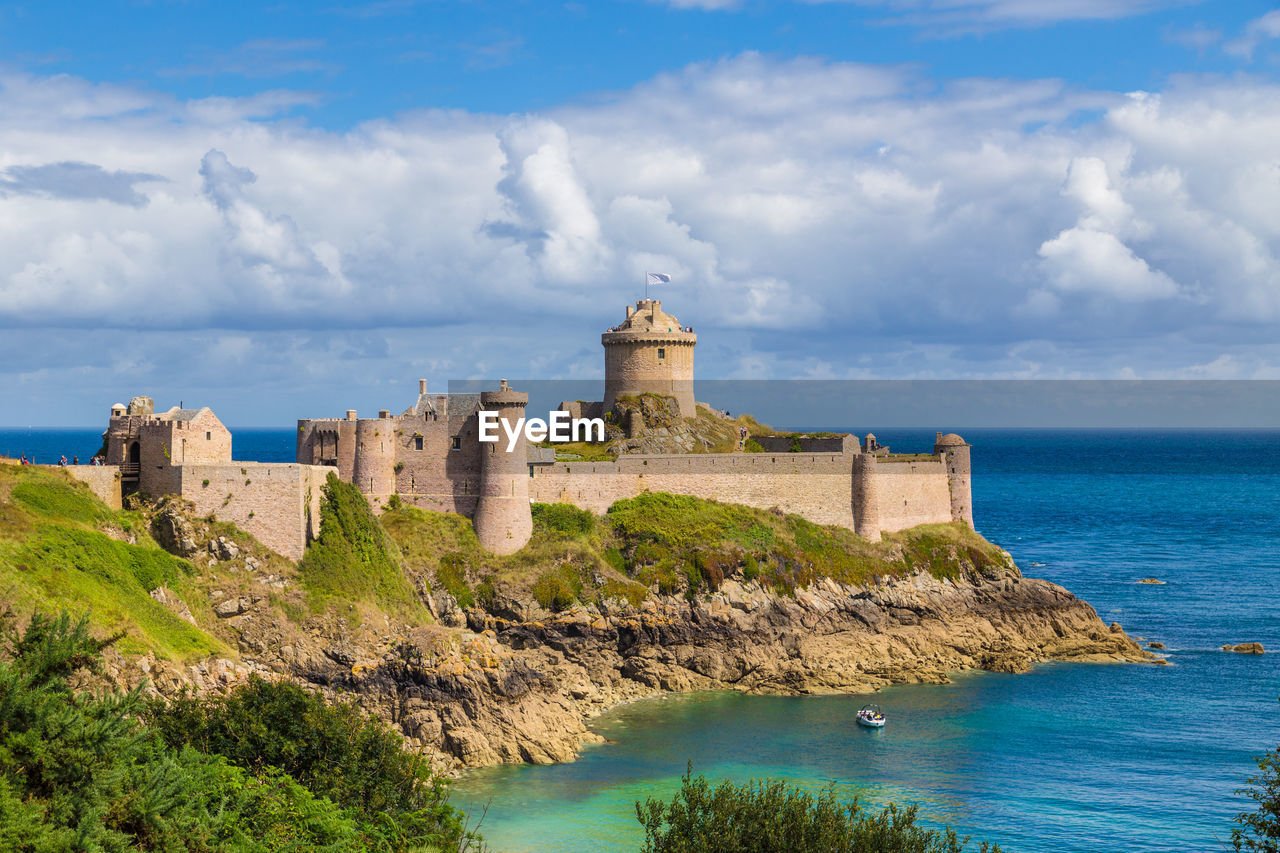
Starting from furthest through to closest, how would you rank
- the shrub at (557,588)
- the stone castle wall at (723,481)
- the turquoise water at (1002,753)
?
1. the stone castle wall at (723,481)
2. the shrub at (557,588)
3. the turquoise water at (1002,753)

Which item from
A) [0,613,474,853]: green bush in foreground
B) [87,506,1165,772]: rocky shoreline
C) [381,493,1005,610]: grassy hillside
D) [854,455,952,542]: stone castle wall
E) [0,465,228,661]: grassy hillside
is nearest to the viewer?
[0,613,474,853]: green bush in foreground

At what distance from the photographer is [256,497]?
5284cm

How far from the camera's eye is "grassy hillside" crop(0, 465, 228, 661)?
41.7 metres

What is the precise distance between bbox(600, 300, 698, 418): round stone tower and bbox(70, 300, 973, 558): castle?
93 mm

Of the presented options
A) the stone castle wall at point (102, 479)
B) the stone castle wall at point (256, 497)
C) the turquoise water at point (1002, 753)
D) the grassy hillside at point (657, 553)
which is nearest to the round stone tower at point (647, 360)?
the grassy hillside at point (657, 553)

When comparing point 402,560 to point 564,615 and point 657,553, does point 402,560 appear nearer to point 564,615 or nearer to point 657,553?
point 564,615

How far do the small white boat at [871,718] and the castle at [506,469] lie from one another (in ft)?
65.4

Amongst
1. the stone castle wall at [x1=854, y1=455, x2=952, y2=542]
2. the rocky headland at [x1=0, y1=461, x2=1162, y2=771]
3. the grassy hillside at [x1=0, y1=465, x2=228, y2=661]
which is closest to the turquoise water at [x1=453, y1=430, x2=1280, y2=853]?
the rocky headland at [x1=0, y1=461, x2=1162, y2=771]

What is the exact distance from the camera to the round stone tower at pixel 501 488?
63.9 meters

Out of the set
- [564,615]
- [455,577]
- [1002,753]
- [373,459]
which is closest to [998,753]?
[1002,753]

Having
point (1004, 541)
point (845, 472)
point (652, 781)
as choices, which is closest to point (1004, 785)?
point (652, 781)

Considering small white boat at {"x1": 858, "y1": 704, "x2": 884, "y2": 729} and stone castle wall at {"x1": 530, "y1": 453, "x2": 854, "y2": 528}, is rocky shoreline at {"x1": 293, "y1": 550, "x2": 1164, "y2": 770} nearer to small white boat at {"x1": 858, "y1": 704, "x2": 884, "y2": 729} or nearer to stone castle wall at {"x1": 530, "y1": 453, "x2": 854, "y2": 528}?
small white boat at {"x1": 858, "y1": 704, "x2": 884, "y2": 729}

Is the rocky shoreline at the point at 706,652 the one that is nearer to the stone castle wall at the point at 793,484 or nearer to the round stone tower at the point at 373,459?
the stone castle wall at the point at 793,484

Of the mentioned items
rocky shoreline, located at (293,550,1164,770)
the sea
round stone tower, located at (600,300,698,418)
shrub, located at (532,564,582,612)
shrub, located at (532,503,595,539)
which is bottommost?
the sea
